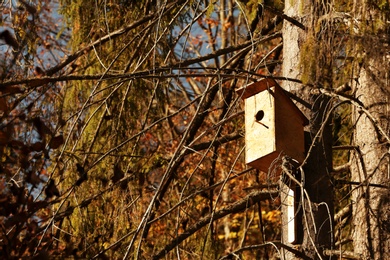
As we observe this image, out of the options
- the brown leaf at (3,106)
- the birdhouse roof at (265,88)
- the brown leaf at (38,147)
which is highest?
the birdhouse roof at (265,88)

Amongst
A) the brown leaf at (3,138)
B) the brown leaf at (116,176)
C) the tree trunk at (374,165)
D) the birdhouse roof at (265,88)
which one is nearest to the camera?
the brown leaf at (3,138)

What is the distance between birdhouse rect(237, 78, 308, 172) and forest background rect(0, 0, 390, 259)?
63 millimetres

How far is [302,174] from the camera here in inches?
173

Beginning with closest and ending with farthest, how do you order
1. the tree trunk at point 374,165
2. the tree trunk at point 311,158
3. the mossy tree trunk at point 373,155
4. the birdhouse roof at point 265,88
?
the tree trunk at point 311,158, the birdhouse roof at point 265,88, the mossy tree trunk at point 373,155, the tree trunk at point 374,165

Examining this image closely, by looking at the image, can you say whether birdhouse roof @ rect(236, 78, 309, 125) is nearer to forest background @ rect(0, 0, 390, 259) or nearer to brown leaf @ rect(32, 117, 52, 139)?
forest background @ rect(0, 0, 390, 259)

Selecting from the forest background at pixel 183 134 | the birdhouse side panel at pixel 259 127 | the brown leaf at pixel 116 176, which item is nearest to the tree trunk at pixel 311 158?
the forest background at pixel 183 134

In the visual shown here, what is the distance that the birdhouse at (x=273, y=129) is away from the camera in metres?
4.71

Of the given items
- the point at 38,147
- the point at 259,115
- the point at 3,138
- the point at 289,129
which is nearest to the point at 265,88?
the point at 259,115

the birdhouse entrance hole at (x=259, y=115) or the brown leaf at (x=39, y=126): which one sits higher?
the birdhouse entrance hole at (x=259, y=115)

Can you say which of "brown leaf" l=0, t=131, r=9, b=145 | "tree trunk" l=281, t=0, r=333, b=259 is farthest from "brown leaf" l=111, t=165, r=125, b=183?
"brown leaf" l=0, t=131, r=9, b=145

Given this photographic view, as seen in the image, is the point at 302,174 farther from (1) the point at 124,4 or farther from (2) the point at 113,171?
(1) the point at 124,4

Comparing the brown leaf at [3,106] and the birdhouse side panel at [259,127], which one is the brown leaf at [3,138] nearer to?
the brown leaf at [3,106]

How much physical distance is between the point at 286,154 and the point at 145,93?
2029mm

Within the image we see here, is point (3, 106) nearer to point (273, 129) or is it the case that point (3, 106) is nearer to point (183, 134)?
point (273, 129)
